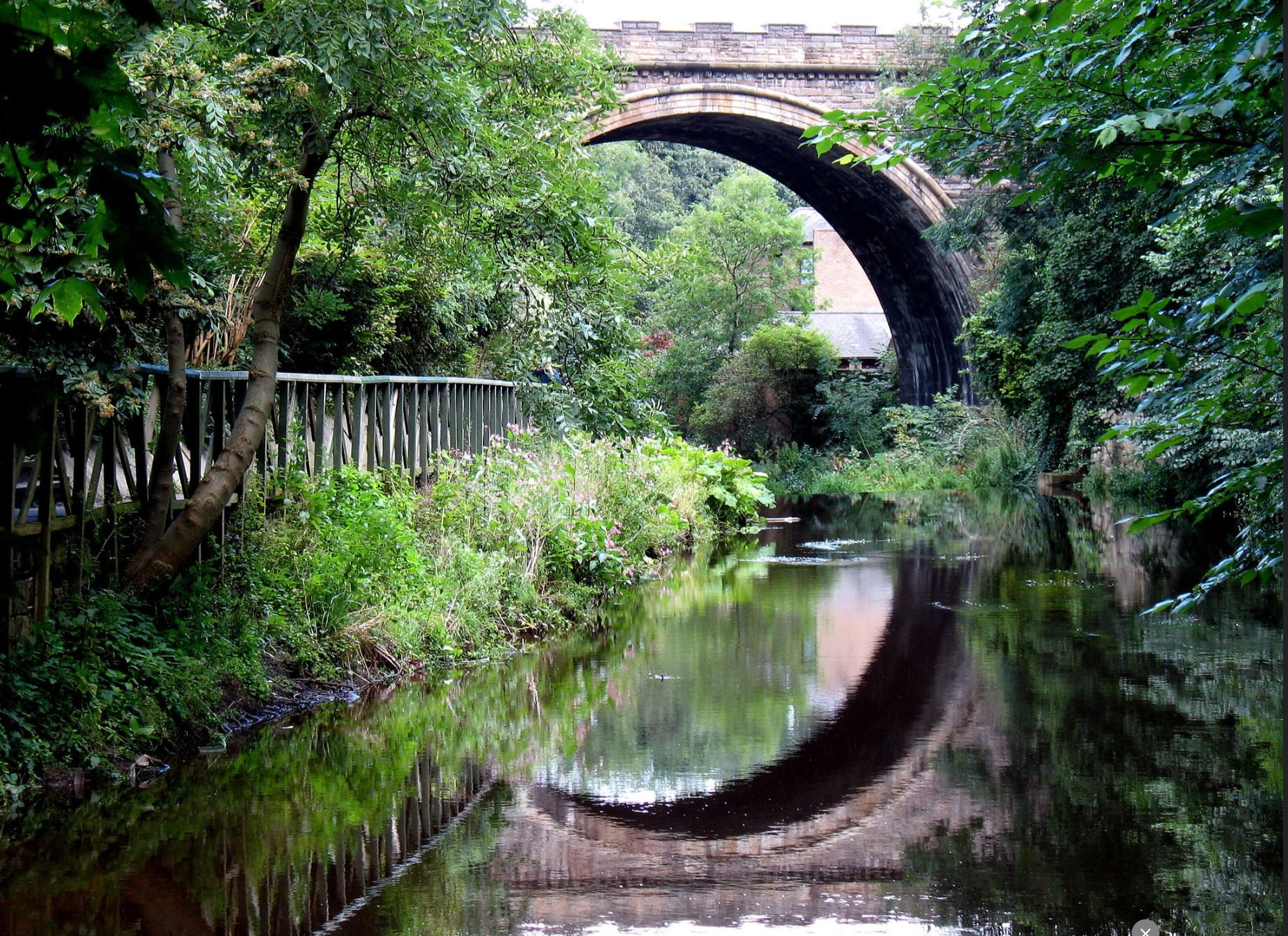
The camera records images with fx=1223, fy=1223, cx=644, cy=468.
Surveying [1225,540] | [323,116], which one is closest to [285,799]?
[323,116]

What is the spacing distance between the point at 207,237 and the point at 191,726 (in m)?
4.26

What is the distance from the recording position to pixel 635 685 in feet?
25.0

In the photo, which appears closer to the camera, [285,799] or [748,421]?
[285,799]

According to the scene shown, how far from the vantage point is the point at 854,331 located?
45.8m

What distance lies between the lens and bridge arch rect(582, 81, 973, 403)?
2761cm

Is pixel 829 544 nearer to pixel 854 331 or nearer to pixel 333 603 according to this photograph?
pixel 333 603

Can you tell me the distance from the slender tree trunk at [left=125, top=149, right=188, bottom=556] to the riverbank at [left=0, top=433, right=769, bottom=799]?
32cm

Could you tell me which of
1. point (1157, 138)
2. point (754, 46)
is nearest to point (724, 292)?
point (754, 46)

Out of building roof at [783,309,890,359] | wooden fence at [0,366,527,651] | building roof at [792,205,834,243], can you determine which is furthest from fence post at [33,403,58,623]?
building roof at [792,205,834,243]

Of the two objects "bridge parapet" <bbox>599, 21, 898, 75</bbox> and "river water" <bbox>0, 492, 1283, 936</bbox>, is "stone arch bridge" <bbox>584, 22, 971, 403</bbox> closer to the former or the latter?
"bridge parapet" <bbox>599, 21, 898, 75</bbox>

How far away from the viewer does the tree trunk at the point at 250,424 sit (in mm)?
6535

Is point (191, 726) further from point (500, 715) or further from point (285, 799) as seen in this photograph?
point (500, 715)

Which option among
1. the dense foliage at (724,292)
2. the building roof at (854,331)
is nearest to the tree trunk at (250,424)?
the dense foliage at (724,292)

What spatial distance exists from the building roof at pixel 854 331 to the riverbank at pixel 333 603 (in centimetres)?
3006
